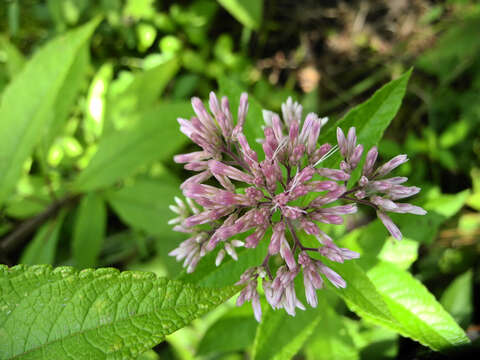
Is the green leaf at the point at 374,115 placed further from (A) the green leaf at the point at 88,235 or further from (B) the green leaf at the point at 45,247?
(B) the green leaf at the point at 45,247

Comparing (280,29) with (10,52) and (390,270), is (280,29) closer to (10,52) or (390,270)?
(10,52)

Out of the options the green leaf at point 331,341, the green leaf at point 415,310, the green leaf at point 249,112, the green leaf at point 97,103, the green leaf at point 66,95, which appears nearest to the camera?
the green leaf at point 415,310

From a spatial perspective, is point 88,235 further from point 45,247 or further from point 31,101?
point 31,101

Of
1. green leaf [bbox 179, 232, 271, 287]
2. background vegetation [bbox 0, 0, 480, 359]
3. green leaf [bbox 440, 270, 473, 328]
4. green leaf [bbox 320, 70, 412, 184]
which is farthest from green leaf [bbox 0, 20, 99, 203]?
green leaf [bbox 440, 270, 473, 328]

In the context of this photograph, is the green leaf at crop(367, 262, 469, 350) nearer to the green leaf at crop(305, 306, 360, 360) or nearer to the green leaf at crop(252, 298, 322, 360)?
the green leaf at crop(252, 298, 322, 360)

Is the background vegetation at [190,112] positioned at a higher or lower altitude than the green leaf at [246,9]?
lower

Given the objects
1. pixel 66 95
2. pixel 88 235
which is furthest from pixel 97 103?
pixel 88 235

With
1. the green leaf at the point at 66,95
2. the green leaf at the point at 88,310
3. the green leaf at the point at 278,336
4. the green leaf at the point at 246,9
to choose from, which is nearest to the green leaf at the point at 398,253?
the green leaf at the point at 278,336

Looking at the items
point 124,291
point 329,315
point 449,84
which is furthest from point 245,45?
point 124,291
